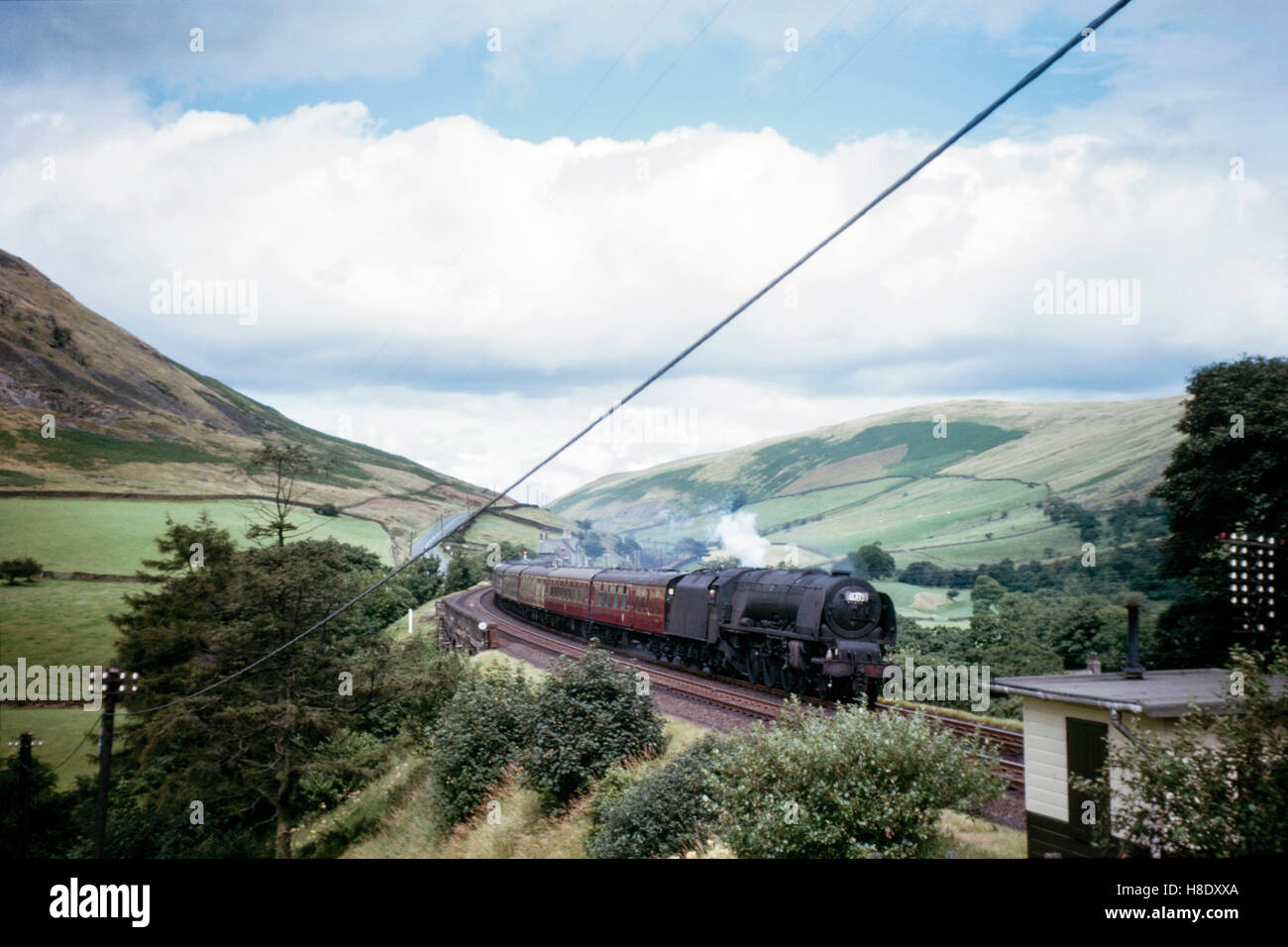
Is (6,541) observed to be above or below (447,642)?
above

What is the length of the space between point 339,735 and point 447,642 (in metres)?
14.9

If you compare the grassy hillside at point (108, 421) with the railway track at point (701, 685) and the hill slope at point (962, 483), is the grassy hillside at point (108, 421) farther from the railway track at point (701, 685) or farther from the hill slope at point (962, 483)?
the hill slope at point (962, 483)

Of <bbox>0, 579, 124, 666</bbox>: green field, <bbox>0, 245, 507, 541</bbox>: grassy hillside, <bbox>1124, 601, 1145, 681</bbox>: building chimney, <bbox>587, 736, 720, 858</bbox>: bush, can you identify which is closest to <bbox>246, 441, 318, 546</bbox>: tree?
<bbox>0, 245, 507, 541</bbox>: grassy hillside

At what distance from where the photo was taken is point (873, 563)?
259ft

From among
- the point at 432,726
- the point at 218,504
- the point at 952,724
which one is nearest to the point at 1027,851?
the point at 952,724

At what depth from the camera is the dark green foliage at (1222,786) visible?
8.04 metres

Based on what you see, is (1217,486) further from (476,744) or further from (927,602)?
(927,602)

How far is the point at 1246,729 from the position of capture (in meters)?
8.35

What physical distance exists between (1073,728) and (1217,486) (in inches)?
791

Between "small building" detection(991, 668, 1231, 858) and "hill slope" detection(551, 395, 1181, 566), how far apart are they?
284 ft

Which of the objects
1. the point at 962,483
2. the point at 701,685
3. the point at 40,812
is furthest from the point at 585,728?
the point at 962,483

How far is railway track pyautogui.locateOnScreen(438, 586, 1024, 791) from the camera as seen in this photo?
17.0m

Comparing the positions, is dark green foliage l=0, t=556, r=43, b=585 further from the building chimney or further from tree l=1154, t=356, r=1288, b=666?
tree l=1154, t=356, r=1288, b=666
